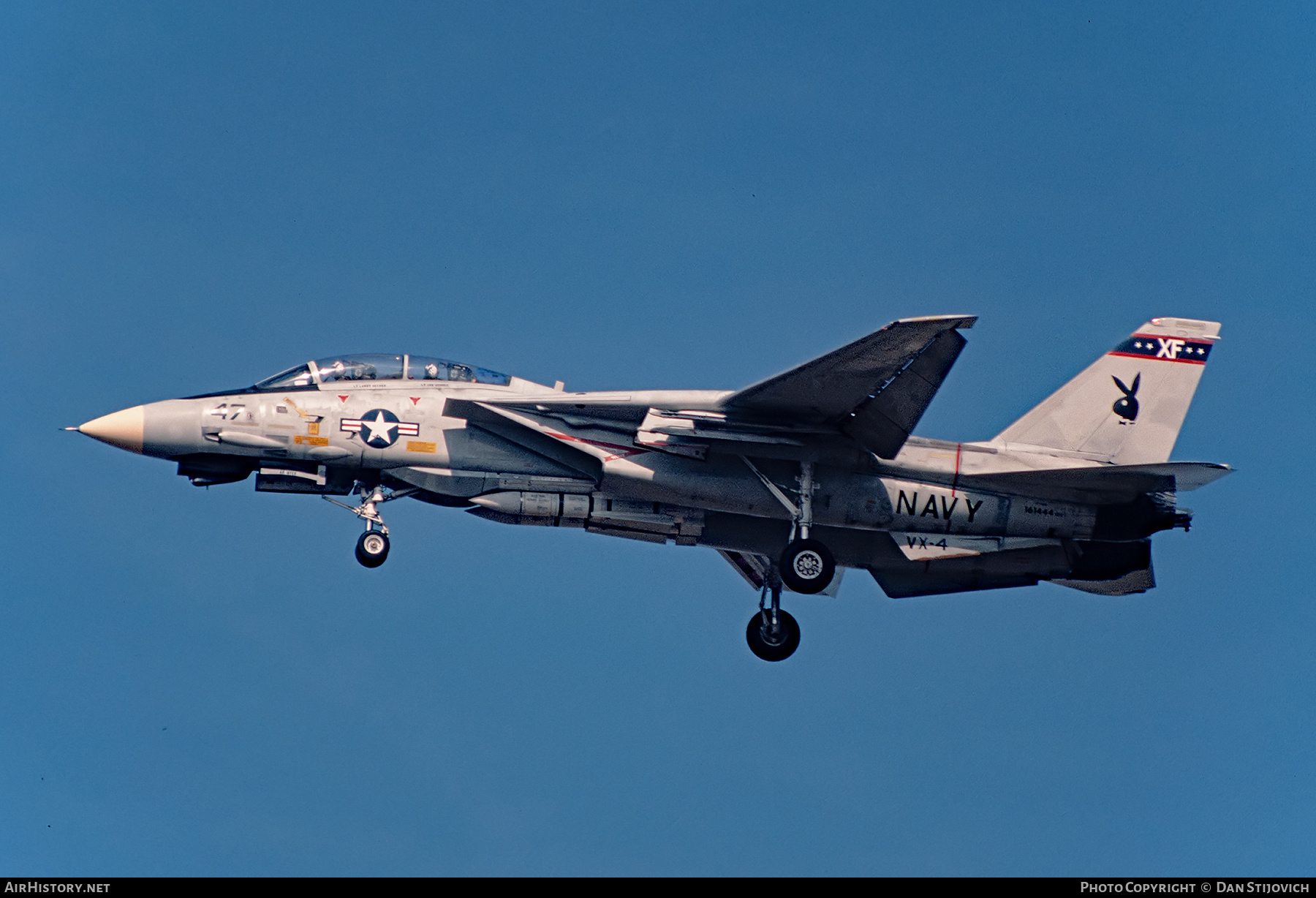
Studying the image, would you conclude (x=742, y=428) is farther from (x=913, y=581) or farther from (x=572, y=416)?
(x=913, y=581)

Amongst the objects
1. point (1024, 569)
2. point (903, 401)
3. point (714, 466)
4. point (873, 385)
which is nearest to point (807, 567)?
point (714, 466)

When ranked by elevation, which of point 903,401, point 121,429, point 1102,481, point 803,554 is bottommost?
point 803,554

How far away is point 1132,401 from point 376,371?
11295 millimetres

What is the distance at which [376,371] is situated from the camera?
2155 centimetres

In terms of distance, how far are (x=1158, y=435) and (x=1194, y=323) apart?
1.90 meters

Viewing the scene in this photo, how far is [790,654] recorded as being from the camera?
2420 centimetres

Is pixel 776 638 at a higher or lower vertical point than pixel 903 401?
lower

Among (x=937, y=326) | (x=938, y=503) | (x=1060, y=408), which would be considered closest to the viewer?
(x=937, y=326)

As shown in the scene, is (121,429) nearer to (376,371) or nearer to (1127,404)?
(376,371)

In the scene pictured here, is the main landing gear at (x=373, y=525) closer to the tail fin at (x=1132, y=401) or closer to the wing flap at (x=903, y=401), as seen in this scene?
the wing flap at (x=903, y=401)

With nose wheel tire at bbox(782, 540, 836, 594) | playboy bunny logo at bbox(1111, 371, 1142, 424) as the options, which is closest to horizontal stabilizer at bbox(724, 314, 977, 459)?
nose wheel tire at bbox(782, 540, 836, 594)

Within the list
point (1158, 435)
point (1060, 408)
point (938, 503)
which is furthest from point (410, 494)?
point (1158, 435)
